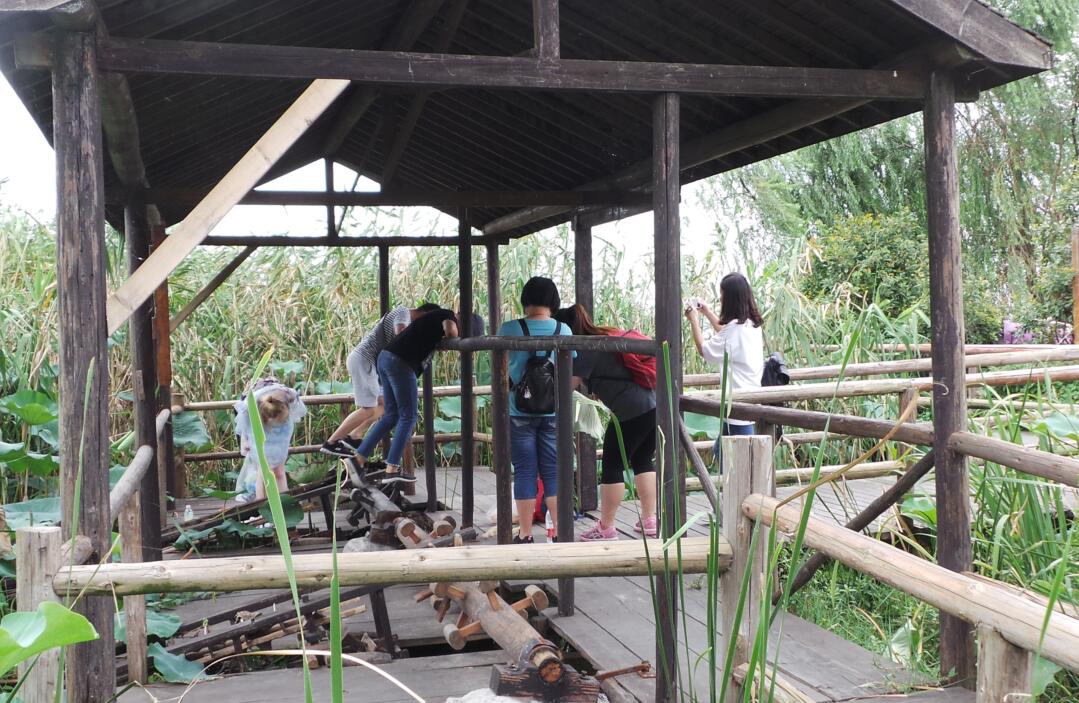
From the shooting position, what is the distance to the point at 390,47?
4.72 m

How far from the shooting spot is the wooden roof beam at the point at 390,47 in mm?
4168

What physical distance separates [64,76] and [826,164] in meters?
15.5

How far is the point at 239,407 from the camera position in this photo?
19.4 feet

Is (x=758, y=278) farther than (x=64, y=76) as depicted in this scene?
Yes

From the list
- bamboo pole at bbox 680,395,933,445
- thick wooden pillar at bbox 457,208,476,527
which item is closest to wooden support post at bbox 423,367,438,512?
thick wooden pillar at bbox 457,208,476,527

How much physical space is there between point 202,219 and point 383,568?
3.76 feet

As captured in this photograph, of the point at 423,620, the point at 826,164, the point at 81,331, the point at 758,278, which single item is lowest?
the point at 423,620

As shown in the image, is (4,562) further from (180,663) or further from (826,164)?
(826,164)

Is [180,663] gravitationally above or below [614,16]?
below

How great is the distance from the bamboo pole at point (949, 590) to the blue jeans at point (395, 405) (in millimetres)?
4120

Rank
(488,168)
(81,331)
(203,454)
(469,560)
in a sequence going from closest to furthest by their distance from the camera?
(469,560), (81,331), (488,168), (203,454)

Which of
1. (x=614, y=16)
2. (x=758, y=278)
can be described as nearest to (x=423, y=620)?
(x=614, y=16)

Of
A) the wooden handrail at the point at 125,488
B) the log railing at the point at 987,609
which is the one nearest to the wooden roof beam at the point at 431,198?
the wooden handrail at the point at 125,488

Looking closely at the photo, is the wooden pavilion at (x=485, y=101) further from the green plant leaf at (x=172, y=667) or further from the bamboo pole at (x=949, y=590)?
the green plant leaf at (x=172, y=667)
